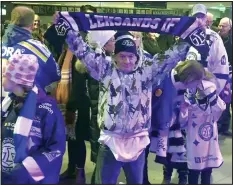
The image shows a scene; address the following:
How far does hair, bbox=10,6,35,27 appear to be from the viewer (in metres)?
1.79

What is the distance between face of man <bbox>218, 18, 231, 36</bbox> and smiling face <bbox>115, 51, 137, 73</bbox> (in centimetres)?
46

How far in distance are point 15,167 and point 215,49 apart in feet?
3.55

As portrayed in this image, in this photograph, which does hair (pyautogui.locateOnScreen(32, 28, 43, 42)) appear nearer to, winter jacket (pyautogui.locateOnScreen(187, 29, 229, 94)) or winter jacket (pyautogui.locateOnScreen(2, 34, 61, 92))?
winter jacket (pyautogui.locateOnScreen(2, 34, 61, 92))

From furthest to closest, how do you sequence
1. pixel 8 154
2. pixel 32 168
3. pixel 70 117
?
pixel 70 117, pixel 8 154, pixel 32 168

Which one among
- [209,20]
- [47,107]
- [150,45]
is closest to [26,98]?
[47,107]

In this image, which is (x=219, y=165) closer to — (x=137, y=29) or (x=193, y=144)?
(x=193, y=144)

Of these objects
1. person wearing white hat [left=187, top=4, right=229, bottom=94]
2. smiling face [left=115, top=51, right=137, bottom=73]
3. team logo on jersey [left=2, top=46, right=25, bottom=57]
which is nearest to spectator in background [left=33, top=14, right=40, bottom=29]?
team logo on jersey [left=2, top=46, right=25, bottom=57]

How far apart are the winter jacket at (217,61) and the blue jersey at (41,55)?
27.0 inches

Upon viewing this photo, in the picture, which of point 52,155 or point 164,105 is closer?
point 52,155

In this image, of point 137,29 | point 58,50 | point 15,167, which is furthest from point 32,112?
point 137,29

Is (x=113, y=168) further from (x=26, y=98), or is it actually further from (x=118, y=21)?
(x=118, y=21)

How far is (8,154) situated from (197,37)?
87 cm

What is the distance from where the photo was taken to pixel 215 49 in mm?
2055

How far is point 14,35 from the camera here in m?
1.81
